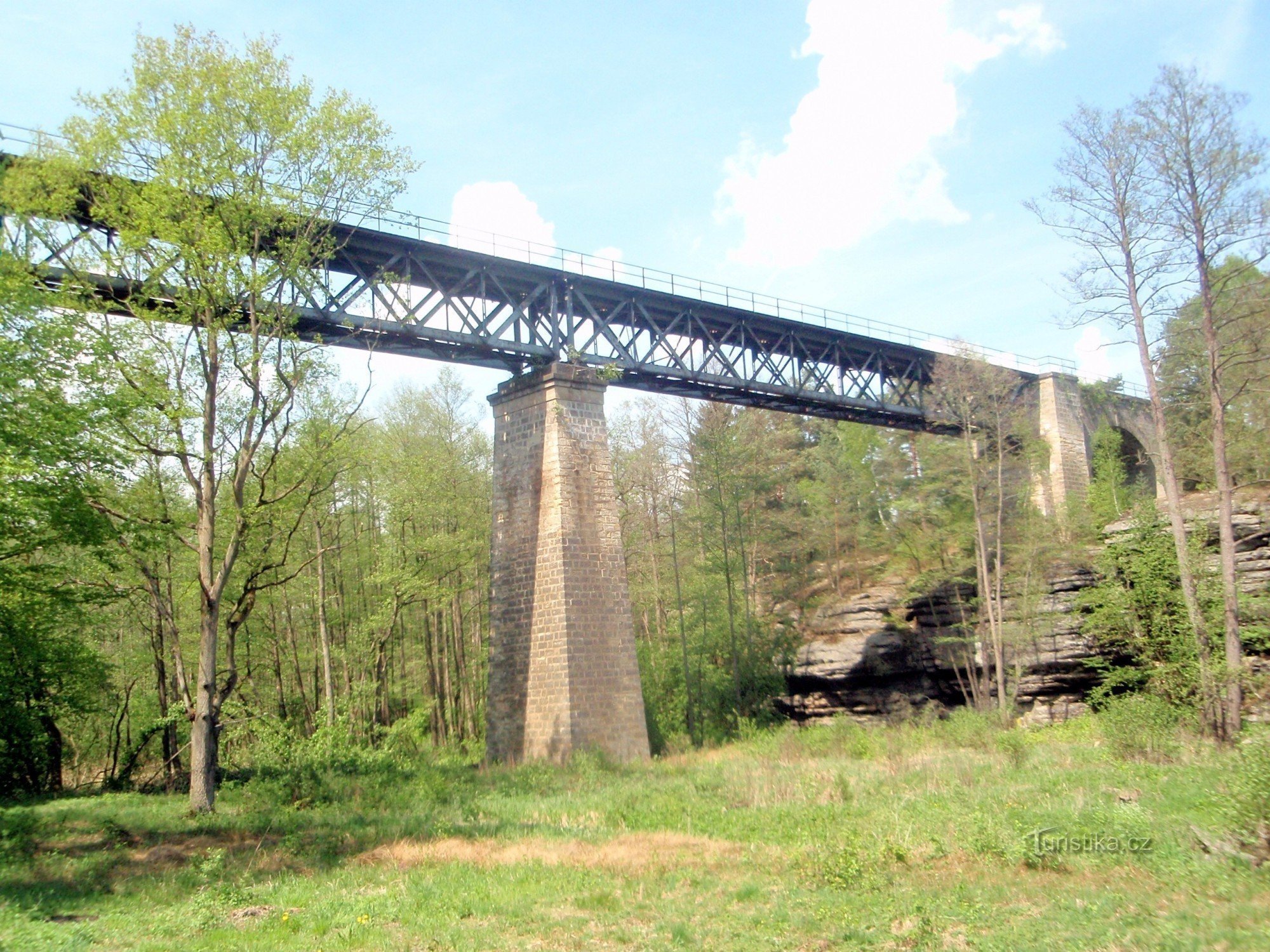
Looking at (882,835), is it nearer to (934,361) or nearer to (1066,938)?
(1066,938)

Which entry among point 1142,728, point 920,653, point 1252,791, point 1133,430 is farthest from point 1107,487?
point 1252,791

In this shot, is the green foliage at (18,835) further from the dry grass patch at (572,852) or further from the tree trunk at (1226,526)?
the tree trunk at (1226,526)

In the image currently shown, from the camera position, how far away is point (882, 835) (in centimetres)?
1185

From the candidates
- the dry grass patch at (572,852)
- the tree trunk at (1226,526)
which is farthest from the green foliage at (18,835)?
the tree trunk at (1226,526)

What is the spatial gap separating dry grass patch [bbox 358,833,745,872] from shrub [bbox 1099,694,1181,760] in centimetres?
897

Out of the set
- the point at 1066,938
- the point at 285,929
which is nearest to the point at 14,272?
the point at 285,929

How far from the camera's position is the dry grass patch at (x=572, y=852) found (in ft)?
40.4

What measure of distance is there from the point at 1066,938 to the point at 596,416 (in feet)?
58.1

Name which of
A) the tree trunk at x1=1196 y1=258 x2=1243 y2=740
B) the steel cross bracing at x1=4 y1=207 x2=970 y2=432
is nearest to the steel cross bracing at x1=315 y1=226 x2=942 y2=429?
the steel cross bracing at x1=4 y1=207 x2=970 y2=432

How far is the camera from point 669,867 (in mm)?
11906

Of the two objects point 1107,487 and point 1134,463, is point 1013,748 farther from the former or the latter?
point 1134,463

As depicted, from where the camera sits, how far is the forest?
598 inches

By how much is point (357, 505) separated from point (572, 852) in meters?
26.1

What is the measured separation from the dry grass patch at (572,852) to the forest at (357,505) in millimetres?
4611
